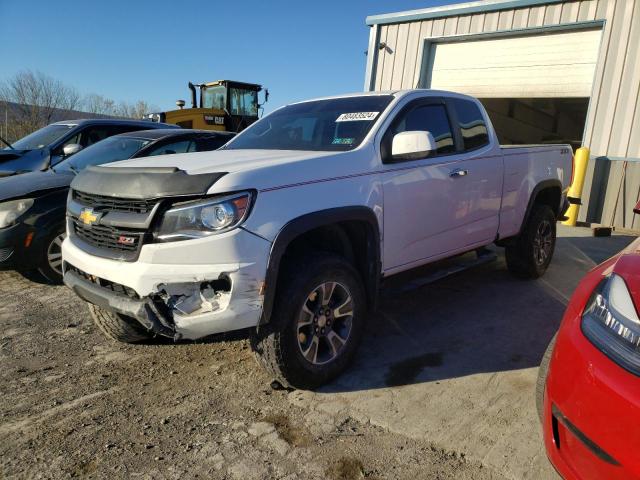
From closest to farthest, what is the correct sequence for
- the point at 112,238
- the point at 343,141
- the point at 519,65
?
the point at 112,238 < the point at 343,141 < the point at 519,65

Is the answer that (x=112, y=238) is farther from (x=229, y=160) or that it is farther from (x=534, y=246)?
(x=534, y=246)

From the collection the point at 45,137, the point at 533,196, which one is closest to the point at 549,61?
the point at 533,196

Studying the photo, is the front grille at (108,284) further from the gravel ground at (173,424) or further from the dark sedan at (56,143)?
the dark sedan at (56,143)

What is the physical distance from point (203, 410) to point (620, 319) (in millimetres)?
2129

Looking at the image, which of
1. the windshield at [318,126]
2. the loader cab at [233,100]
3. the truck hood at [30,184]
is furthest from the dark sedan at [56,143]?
the loader cab at [233,100]

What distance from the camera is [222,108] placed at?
16.6 m

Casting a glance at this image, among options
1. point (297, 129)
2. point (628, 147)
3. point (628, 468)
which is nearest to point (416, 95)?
point (297, 129)

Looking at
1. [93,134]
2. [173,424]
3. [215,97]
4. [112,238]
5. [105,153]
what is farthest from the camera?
[215,97]

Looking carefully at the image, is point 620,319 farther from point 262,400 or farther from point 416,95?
point 416,95

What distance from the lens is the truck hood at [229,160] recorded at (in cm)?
270

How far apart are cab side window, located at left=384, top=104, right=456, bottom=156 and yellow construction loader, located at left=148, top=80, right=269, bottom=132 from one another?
464 inches

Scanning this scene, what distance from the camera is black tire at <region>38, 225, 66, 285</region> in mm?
4527

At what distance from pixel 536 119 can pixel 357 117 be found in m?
15.9

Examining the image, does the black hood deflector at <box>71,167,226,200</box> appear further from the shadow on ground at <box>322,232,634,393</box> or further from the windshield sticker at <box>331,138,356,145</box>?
the shadow on ground at <box>322,232,634,393</box>
